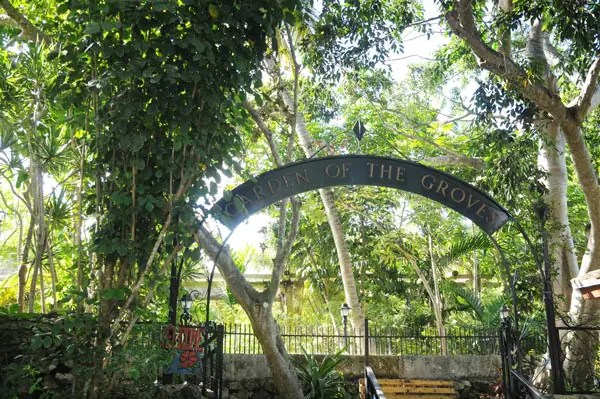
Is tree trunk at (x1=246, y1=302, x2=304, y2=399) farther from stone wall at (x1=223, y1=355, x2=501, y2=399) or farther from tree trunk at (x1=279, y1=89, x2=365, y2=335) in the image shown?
tree trunk at (x1=279, y1=89, x2=365, y2=335)

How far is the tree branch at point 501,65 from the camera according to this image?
24.8 ft

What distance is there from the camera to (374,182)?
23.4 ft

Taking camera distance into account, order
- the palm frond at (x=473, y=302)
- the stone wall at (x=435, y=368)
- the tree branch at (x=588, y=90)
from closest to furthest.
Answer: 1. the tree branch at (x=588, y=90)
2. the stone wall at (x=435, y=368)
3. the palm frond at (x=473, y=302)

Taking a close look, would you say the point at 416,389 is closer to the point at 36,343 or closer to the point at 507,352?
the point at 507,352

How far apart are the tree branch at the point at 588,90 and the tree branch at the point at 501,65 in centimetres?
16

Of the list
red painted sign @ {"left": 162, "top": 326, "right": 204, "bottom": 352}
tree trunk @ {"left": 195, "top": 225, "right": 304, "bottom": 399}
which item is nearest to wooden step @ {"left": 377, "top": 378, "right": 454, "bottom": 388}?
tree trunk @ {"left": 195, "top": 225, "right": 304, "bottom": 399}

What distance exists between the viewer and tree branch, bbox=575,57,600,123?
7.54 m

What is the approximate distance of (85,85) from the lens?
5113 mm

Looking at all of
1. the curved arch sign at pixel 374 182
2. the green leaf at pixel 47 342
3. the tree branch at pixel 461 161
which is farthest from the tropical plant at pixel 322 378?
the green leaf at pixel 47 342

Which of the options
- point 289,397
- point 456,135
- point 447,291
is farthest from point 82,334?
point 456,135

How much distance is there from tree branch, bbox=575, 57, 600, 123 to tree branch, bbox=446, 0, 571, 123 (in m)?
0.16

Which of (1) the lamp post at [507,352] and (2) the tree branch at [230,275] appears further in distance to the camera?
(2) the tree branch at [230,275]

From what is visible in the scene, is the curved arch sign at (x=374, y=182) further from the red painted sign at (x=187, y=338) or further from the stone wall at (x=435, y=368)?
the stone wall at (x=435, y=368)

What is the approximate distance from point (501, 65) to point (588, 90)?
3.90 ft
